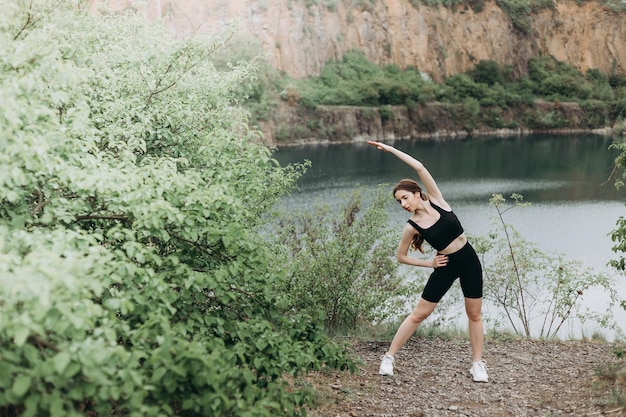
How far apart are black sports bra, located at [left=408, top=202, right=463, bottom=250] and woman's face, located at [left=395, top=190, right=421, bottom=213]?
177 millimetres

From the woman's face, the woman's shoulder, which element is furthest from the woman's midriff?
the woman's face

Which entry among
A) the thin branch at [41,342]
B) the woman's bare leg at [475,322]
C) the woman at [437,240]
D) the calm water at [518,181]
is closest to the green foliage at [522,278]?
the calm water at [518,181]

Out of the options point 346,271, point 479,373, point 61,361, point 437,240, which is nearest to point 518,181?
point 346,271

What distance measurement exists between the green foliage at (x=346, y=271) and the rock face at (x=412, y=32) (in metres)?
50.6

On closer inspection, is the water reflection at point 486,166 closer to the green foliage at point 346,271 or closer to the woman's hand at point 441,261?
the green foliage at point 346,271

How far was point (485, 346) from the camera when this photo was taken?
8.30 m

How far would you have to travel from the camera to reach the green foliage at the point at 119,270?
3.08 metres

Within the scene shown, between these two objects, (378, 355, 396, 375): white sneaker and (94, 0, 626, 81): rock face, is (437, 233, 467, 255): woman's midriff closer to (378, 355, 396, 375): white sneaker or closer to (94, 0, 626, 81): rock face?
(378, 355, 396, 375): white sneaker

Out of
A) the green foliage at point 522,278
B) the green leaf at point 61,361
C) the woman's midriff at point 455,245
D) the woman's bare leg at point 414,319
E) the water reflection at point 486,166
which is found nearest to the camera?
the green leaf at point 61,361

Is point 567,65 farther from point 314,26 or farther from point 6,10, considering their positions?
point 6,10

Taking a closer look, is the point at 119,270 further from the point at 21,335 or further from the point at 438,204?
the point at 438,204

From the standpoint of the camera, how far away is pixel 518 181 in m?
35.9

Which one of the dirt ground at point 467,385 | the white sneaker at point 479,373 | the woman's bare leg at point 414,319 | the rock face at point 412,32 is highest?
the rock face at point 412,32

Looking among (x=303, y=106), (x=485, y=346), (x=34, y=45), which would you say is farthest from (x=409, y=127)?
(x=34, y=45)
